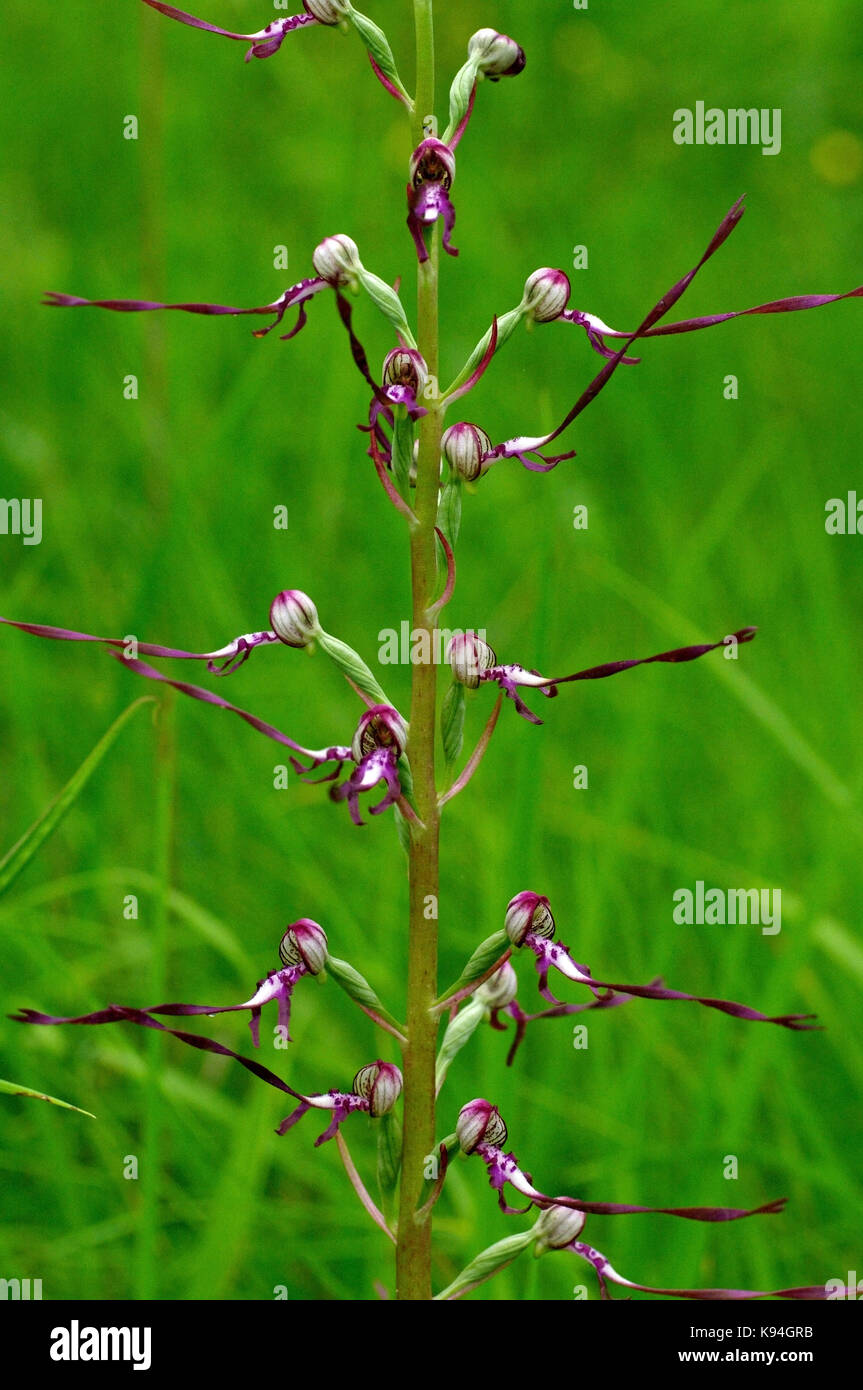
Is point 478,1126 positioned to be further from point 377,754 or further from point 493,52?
point 493,52

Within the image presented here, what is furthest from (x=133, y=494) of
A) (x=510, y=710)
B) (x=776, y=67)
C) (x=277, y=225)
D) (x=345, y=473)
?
(x=776, y=67)

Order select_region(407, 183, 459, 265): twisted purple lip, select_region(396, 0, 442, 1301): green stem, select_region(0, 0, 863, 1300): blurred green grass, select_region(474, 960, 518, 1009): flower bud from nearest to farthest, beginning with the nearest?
select_region(407, 183, 459, 265): twisted purple lip
select_region(396, 0, 442, 1301): green stem
select_region(474, 960, 518, 1009): flower bud
select_region(0, 0, 863, 1300): blurred green grass

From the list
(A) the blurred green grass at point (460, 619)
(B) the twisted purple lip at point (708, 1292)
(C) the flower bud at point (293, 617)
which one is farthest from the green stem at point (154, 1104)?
(B) the twisted purple lip at point (708, 1292)

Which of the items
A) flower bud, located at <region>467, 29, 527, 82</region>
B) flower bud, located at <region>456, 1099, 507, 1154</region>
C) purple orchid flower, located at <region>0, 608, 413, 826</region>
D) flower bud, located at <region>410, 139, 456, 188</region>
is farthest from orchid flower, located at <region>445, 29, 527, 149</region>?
flower bud, located at <region>456, 1099, 507, 1154</region>

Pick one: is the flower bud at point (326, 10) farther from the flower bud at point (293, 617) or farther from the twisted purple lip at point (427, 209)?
the flower bud at point (293, 617)

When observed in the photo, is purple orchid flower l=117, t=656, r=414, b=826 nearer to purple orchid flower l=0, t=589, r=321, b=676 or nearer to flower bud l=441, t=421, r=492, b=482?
purple orchid flower l=0, t=589, r=321, b=676

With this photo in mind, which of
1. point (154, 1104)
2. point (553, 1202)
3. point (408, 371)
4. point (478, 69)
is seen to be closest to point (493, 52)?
point (478, 69)

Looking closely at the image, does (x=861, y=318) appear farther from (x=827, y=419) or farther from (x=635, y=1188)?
(x=635, y=1188)
